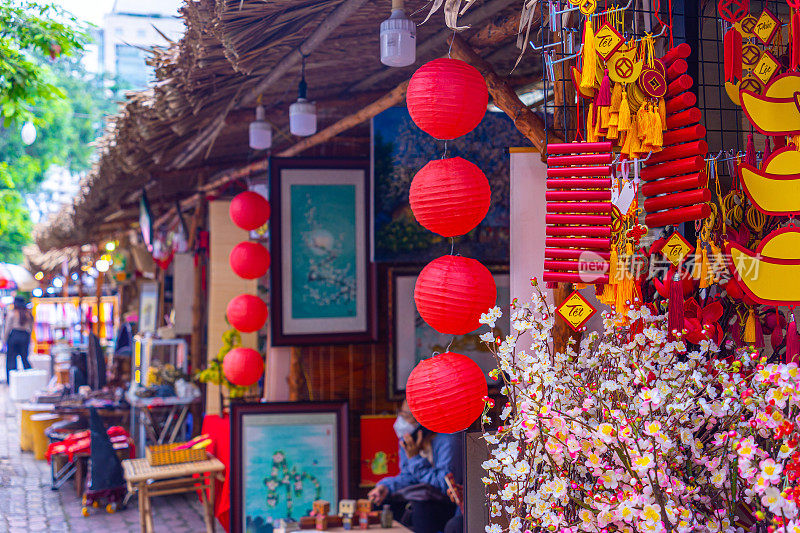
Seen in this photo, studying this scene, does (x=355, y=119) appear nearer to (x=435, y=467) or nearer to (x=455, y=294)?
(x=435, y=467)

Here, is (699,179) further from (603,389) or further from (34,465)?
(34,465)

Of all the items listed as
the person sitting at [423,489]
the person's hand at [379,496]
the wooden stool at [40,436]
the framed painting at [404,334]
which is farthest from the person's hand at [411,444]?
the wooden stool at [40,436]

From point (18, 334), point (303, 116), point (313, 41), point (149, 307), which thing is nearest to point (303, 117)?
point (303, 116)

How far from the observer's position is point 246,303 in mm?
5301

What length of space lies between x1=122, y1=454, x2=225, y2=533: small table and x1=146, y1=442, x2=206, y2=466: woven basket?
38 millimetres

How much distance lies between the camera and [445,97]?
97.0 inches

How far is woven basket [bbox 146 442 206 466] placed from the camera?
572cm

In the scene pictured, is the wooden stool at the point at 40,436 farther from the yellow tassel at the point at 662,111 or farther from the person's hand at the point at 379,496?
the yellow tassel at the point at 662,111

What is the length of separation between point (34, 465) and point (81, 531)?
325 centimetres

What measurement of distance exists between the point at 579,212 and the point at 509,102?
0.85m

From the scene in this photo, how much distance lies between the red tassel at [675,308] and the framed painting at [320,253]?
3410mm

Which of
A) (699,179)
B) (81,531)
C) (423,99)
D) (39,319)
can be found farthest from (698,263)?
(39,319)

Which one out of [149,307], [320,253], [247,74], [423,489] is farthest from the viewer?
[149,307]

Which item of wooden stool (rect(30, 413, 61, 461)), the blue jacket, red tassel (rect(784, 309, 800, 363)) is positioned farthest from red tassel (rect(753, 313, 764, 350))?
wooden stool (rect(30, 413, 61, 461))
